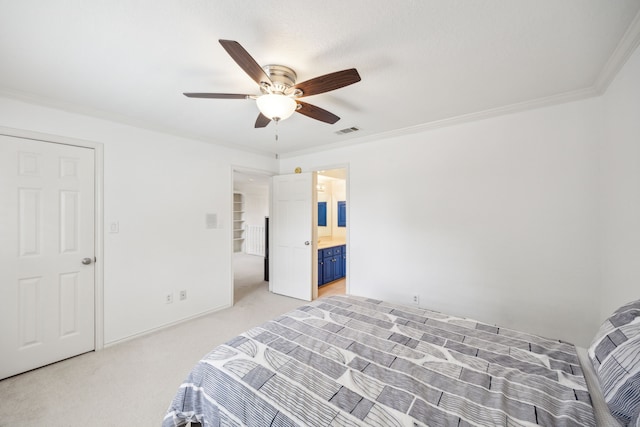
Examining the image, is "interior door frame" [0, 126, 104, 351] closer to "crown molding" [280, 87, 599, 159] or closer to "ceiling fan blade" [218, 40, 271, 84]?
"ceiling fan blade" [218, 40, 271, 84]

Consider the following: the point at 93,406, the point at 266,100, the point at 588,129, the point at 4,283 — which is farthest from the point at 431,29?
the point at 4,283

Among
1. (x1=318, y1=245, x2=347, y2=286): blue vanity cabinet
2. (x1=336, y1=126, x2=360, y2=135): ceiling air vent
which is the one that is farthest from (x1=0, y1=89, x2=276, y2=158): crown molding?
(x1=318, y1=245, x2=347, y2=286): blue vanity cabinet

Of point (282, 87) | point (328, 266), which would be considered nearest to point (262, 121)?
point (282, 87)

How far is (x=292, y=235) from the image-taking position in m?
4.18

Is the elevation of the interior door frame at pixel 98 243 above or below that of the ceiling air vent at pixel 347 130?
below

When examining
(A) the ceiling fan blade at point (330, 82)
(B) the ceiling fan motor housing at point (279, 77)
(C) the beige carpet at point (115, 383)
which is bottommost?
(C) the beige carpet at point (115, 383)

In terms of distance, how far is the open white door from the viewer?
397 cm

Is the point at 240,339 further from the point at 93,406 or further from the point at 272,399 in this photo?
the point at 93,406

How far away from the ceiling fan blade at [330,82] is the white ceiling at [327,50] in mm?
210

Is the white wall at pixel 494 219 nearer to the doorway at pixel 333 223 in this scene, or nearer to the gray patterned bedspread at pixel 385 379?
the gray patterned bedspread at pixel 385 379

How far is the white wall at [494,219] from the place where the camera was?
7.22 ft

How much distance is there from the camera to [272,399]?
1088 mm

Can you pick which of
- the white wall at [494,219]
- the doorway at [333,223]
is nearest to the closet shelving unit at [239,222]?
the doorway at [333,223]

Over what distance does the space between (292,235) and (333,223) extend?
2118 millimetres
